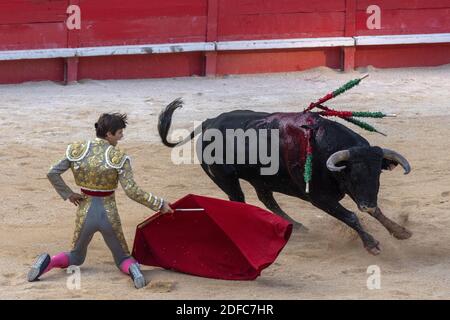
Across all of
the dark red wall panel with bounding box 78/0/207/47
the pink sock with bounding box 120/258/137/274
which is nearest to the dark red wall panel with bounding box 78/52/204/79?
the dark red wall panel with bounding box 78/0/207/47

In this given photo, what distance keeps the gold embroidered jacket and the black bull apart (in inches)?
38.4

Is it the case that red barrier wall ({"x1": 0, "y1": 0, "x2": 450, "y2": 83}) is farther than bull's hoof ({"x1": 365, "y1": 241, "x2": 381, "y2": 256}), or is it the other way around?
red barrier wall ({"x1": 0, "y1": 0, "x2": 450, "y2": 83})

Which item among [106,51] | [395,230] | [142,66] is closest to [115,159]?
[395,230]

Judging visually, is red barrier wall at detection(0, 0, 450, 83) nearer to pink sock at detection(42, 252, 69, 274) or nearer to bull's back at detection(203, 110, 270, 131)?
bull's back at detection(203, 110, 270, 131)

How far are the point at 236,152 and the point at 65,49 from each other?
4.35m

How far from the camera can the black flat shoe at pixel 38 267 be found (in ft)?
19.0

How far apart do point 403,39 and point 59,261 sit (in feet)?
21.1

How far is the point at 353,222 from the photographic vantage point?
6324 mm

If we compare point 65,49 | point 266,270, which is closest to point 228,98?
point 65,49

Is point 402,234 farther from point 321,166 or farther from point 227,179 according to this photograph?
point 227,179

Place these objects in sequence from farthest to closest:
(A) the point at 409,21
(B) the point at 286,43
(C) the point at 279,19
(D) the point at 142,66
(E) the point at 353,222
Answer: (A) the point at 409,21 < (C) the point at 279,19 < (B) the point at 286,43 < (D) the point at 142,66 < (E) the point at 353,222

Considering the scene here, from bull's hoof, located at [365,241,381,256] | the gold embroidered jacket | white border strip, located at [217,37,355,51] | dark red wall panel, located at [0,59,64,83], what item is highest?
white border strip, located at [217,37,355,51]

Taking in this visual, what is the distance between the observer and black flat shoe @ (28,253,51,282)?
5.78 meters

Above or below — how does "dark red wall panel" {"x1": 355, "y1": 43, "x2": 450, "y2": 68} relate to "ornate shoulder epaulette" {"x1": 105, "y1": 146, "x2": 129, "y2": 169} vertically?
above
